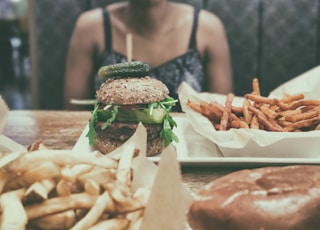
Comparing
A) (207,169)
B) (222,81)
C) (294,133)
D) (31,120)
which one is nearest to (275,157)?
→ (294,133)

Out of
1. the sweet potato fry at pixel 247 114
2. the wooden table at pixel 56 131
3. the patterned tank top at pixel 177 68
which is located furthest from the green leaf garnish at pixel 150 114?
the patterned tank top at pixel 177 68

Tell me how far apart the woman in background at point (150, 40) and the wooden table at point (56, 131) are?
57.2 inches

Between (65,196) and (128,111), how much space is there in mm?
886

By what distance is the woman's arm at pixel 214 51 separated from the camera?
4059mm

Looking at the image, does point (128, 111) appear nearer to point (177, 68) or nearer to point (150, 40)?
point (177, 68)

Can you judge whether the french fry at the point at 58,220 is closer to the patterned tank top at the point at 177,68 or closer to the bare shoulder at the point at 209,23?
the patterned tank top at the point at 177,68

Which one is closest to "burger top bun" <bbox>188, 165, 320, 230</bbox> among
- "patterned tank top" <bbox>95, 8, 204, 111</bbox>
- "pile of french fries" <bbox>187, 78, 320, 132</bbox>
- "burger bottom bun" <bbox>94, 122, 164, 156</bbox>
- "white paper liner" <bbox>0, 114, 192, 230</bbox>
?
"white paper liner" <bbox>0, 114, 192, 230</bbox>

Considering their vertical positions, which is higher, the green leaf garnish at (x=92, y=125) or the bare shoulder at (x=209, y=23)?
the bare shoulder at (x=209, y=23)

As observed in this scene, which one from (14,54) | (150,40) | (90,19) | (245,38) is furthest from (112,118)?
(14,54)

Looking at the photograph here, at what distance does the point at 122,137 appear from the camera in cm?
187

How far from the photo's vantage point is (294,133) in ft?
6.06

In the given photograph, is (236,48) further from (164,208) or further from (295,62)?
(164,208)

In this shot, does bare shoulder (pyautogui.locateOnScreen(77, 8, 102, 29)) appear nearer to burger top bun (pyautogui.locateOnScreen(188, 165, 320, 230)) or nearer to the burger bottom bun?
the burger bottom bun

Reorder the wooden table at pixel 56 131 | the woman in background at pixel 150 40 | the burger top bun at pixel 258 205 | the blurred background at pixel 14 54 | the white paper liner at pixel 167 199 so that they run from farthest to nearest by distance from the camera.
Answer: the blurred background at pixel 14 54
the woman in background at pixel 150 40
the wooden table at pixel 56 131
the burger top bun at pixel 258 205
the white paper liner at pixel 167 199
